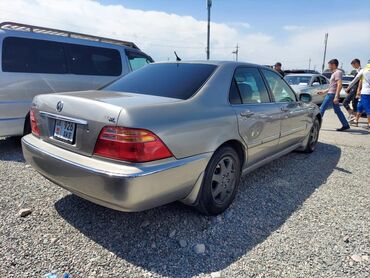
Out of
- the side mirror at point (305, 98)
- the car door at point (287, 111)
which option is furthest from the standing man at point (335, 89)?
the car door at point (287, 111)

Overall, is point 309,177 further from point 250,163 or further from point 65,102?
point 65,102

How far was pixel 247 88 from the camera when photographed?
129 inches

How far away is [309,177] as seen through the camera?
13.2ft

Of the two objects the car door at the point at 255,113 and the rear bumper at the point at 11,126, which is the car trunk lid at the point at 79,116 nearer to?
the car door at the point at 255,113

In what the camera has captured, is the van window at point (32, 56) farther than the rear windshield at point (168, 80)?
Yes

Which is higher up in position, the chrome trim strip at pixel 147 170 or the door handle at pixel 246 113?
the door handle at pixel 246 113

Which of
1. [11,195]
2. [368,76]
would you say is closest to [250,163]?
[11,195]

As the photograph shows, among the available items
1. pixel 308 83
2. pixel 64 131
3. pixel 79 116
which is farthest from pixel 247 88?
pixel 308 83

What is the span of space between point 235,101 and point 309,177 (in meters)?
1.84

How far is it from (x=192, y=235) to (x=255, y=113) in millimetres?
1481

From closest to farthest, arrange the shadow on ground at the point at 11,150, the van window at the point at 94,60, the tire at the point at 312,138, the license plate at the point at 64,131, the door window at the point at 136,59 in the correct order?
the license plate at the point at 64,131 < the shadow on ground at the point at 11,150 < the tire at the point at 312,138 < the van window at the point at 94,60 < the door window at the point at 136,59

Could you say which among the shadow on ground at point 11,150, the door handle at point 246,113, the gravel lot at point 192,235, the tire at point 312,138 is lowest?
the gravel lot at point 192,235

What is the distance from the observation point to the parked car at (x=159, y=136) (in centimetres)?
207

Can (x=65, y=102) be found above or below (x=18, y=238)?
above
